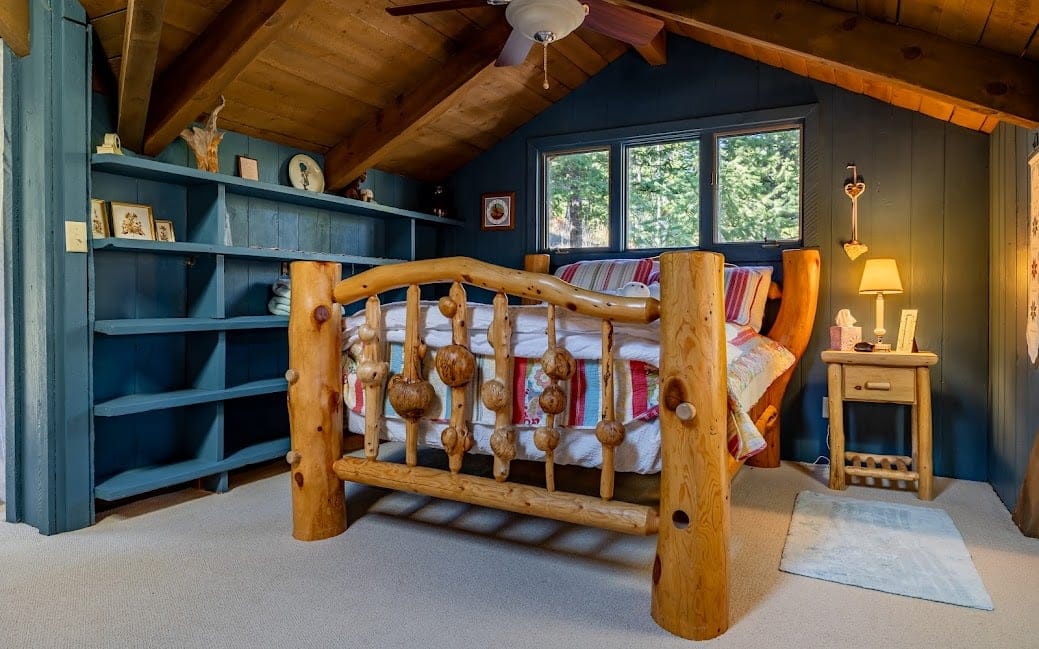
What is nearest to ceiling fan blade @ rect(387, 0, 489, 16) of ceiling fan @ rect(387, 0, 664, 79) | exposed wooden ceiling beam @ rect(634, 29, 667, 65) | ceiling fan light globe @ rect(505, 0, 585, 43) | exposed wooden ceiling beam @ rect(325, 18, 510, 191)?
ceiling fan @ rect(387, 0, 664, 79)

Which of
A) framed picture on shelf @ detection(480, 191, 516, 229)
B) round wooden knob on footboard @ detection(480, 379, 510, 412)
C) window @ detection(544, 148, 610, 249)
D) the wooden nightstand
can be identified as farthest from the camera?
framed picture on shelf @ detection(480, 191, 516, 229)

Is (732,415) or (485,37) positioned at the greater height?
(485,37)

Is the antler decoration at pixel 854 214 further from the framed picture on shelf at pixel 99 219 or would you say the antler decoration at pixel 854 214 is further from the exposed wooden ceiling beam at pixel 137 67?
the framed picture on shelf at pixel 99 219

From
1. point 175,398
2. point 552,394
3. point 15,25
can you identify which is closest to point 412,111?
point 15,25

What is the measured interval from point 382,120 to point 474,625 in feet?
9.86

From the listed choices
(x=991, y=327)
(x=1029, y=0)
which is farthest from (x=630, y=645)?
(x=991, y=327)

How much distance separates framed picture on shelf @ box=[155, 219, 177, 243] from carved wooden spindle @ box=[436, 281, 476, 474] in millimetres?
1681

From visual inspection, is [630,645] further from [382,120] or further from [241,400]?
[382,120]

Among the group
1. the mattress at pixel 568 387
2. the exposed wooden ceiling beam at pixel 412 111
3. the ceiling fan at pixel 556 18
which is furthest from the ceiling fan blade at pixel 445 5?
the mattress at pixel 568 387

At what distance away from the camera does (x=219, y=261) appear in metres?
2.95

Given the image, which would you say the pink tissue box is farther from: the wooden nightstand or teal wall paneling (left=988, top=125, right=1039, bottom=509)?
teal wall paneling (left=988, top=125, right=1039, bottom=509)

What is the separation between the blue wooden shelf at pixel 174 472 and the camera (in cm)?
254

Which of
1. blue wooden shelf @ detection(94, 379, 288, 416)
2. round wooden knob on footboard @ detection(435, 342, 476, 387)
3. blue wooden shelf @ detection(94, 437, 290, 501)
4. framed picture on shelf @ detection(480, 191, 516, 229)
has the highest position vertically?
framed picture on shelf @ detection(480, 191, 516, 229)

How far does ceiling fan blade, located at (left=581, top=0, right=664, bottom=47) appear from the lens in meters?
2.38
